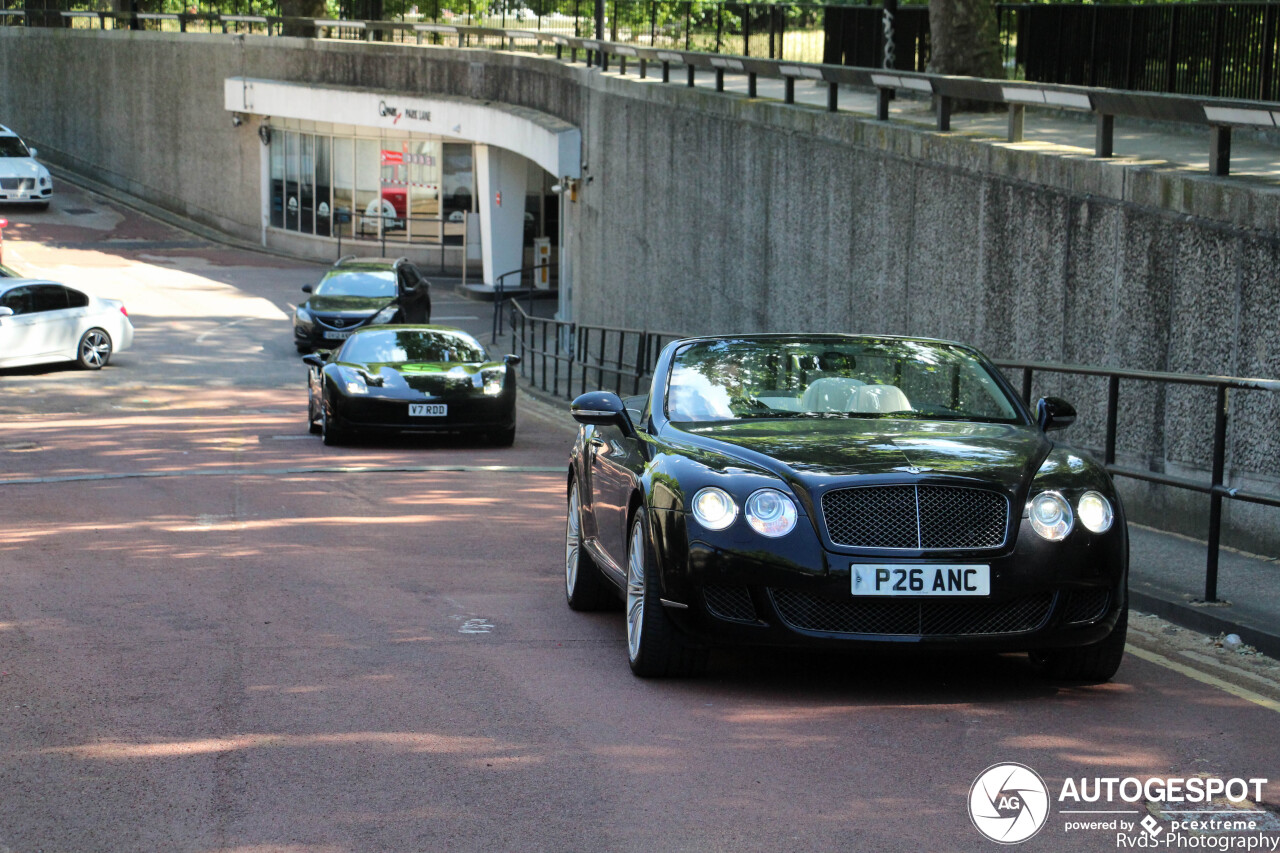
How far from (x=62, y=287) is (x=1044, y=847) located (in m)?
24.4

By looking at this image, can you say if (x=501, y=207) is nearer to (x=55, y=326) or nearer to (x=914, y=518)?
(x=55, y=326)

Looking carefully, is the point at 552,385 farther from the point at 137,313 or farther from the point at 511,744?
the point at 511,744

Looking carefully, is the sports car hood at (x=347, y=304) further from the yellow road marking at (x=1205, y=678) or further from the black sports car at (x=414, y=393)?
the yellow road marking at (x=1205, y=678)

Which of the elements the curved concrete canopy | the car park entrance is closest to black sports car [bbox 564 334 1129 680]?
the curved concrete canopy

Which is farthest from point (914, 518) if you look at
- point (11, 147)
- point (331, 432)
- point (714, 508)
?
point (11, 147)

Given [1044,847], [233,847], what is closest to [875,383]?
[1044,847]

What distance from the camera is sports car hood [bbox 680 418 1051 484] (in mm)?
6414

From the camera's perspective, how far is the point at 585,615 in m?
8.46

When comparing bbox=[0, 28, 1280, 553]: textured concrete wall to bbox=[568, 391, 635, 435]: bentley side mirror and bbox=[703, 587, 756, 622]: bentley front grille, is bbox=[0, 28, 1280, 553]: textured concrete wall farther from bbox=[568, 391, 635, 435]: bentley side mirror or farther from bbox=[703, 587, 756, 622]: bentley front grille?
bbox=[703, 587, 756, 622]: bentley front grille

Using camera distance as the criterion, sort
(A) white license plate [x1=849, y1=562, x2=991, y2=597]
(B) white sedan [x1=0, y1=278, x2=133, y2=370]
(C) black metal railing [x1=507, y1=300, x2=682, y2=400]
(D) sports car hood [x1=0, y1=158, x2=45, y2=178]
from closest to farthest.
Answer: (A) white license plate [x1=849, y1=562, x2=991, y2=597]
(C) black metal railing [x1=507, y1=300, x2=682, y2=400]
(B) white sedan [x1=0, y1=278, x2=133, y2=370]
(D) sports car hood [x1=0, y1=158, x2=45, y2=178]

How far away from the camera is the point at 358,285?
31.4m

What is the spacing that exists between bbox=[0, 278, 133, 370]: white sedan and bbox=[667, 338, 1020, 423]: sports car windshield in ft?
67.0

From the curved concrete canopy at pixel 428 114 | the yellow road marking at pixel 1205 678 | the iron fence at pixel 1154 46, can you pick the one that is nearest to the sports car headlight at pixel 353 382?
the iron fence at pixel 1154 46

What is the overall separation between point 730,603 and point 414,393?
11.5 metres
